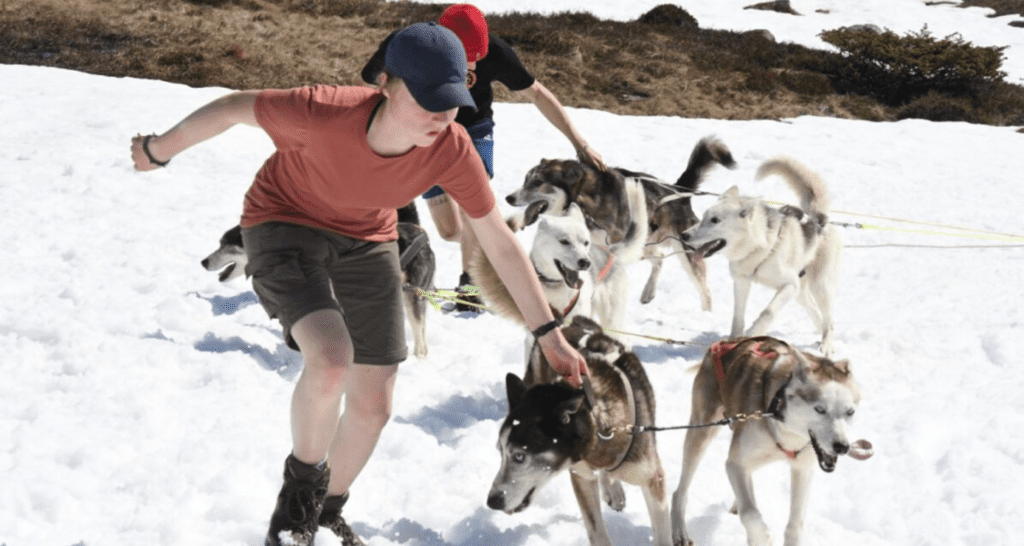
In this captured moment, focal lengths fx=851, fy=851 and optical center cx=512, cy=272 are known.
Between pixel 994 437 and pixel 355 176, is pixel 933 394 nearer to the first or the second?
pixel 994 437

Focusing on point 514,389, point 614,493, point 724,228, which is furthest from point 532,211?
point 514,389

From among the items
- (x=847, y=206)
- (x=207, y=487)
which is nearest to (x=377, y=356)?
(x=207, y=487)

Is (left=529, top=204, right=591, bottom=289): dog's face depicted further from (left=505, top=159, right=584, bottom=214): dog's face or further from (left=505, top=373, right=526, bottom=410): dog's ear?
(left=505, top=373, right=526, bottom=410): dog's ear

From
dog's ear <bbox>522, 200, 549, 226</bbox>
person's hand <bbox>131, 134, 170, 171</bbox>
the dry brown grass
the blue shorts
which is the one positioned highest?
person's hand <bbox>131, 134, 170, 171</bbox>

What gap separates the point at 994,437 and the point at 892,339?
1566 millimetres

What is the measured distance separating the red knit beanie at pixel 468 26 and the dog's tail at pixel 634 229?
1714 mm

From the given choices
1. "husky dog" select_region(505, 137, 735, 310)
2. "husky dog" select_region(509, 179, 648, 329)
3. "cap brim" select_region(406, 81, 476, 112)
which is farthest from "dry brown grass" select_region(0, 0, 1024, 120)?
"cap brim" select_region(406, 81, 476, 112)

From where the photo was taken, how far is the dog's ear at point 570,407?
2814mm

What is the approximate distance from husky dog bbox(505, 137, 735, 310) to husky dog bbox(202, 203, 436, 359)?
40.8 inches

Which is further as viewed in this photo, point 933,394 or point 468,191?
point 933,394

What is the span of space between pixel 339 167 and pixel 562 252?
254 centimetres

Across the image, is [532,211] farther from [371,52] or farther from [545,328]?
[371,52]

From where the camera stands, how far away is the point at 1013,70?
19844 millimetres

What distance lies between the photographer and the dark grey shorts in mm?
2424
